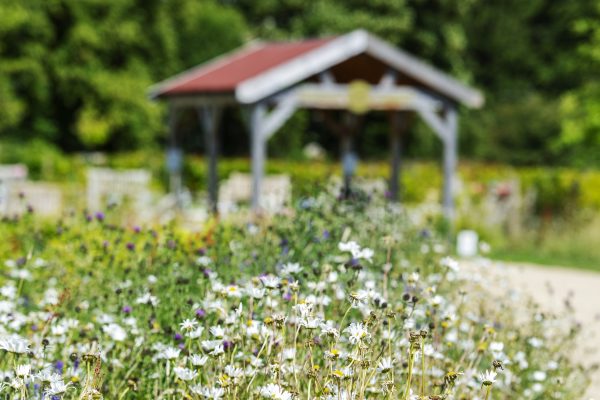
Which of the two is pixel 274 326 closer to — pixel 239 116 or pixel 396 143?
pixel 396 143

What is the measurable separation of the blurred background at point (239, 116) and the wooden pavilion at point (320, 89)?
2.85 metres

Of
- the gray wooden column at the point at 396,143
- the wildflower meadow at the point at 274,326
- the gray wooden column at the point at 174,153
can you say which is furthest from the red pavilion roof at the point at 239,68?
the wildflower meadow at the point at 274,326

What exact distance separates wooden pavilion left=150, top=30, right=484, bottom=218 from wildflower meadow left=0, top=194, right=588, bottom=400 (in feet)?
23.9

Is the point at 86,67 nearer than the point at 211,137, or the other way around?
the point at 211,137

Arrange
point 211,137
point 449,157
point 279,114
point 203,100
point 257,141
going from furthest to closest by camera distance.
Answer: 1. point 449,157
2. point 211,137
3. point 203,100
4. point 279,114
5. point 257,141

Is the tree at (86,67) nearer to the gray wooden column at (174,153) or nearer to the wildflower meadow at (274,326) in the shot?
the gray wooden column at (174,153)

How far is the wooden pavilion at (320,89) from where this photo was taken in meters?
14.2

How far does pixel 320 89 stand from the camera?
14.8 m

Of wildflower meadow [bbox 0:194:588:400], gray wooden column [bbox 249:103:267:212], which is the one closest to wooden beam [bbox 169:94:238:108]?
gray wooden column [bbox 249:103:267:212]

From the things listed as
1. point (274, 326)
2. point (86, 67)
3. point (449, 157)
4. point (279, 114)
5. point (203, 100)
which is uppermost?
point (86, 67)

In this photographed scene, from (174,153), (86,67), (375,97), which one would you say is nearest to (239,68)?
(375,97)

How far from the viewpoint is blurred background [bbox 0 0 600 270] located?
75.5ft

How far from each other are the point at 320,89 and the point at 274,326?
37.2 ft

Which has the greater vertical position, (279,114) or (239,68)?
(239,68)
